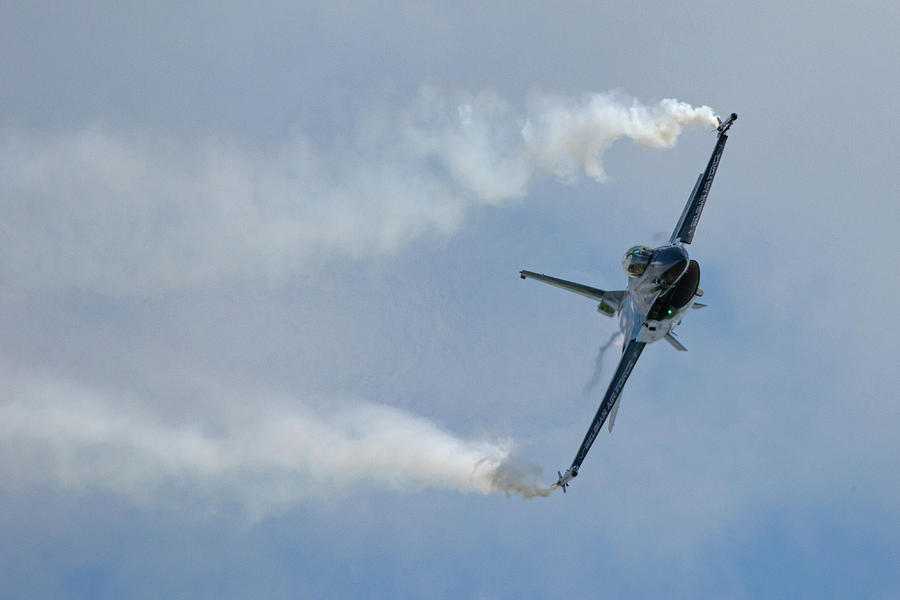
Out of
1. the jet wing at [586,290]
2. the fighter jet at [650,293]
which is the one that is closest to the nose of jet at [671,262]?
the fighter jet at [650,293]

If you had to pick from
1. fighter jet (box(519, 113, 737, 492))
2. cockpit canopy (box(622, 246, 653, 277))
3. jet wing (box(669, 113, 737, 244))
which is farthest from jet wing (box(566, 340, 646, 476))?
jet wing (box(669, 113, 737, 244))

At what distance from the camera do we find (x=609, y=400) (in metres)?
61.4

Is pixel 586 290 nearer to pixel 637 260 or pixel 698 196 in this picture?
pixel 637 260

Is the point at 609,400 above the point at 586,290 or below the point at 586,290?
below

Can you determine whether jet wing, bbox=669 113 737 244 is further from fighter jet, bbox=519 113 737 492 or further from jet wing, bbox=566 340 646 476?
jet wing, bbox=566 340 646 476

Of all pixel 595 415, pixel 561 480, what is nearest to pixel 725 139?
pixel 595 415

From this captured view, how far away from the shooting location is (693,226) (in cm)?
6247

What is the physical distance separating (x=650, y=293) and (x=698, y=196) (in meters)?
11.5

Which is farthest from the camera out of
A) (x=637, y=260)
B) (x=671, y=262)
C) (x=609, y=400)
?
(x=609, y=400)

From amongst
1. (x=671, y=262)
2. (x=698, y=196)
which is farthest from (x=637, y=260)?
(x=698, y=196)

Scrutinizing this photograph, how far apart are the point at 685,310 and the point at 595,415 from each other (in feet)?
33.0

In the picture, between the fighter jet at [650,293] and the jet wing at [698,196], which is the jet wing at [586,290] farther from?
the jet wing at [698,196]

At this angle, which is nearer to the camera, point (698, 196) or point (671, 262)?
point (671, 262)

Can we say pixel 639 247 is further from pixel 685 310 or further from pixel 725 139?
pixel 725 139
